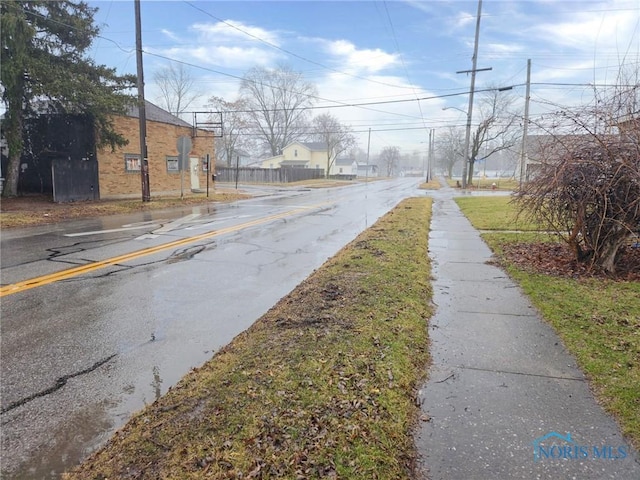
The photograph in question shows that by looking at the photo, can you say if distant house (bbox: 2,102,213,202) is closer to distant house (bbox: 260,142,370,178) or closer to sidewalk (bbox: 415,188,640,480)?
sidewalk (bbox: 415,188,640,480)

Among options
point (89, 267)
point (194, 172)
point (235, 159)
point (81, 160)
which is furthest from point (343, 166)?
point (89, 267)

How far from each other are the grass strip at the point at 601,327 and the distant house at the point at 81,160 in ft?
55.2

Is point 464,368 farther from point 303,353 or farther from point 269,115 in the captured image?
point 269,115

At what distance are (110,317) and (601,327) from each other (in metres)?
5.31

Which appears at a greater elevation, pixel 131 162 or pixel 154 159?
pixel 154 159

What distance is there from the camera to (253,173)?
49594mm

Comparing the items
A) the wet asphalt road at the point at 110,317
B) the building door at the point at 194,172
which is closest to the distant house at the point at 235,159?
the building door at the point at 194,172

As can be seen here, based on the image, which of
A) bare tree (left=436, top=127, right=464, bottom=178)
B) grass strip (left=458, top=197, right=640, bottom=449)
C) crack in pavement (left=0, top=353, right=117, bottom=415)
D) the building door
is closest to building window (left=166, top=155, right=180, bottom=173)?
the building door

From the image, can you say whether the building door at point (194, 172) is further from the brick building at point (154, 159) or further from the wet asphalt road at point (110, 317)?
the wet asphalt road at point (110, 317)

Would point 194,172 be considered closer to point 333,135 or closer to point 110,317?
point 110,317

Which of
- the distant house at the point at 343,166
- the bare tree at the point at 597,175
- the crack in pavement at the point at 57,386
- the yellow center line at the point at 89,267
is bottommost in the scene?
the crack in pavement at the point at 57,386

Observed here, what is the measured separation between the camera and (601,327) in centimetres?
415

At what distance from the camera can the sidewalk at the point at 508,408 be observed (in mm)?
2320

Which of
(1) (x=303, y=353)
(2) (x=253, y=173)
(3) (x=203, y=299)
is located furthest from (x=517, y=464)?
(2) (x=253, y=173)
